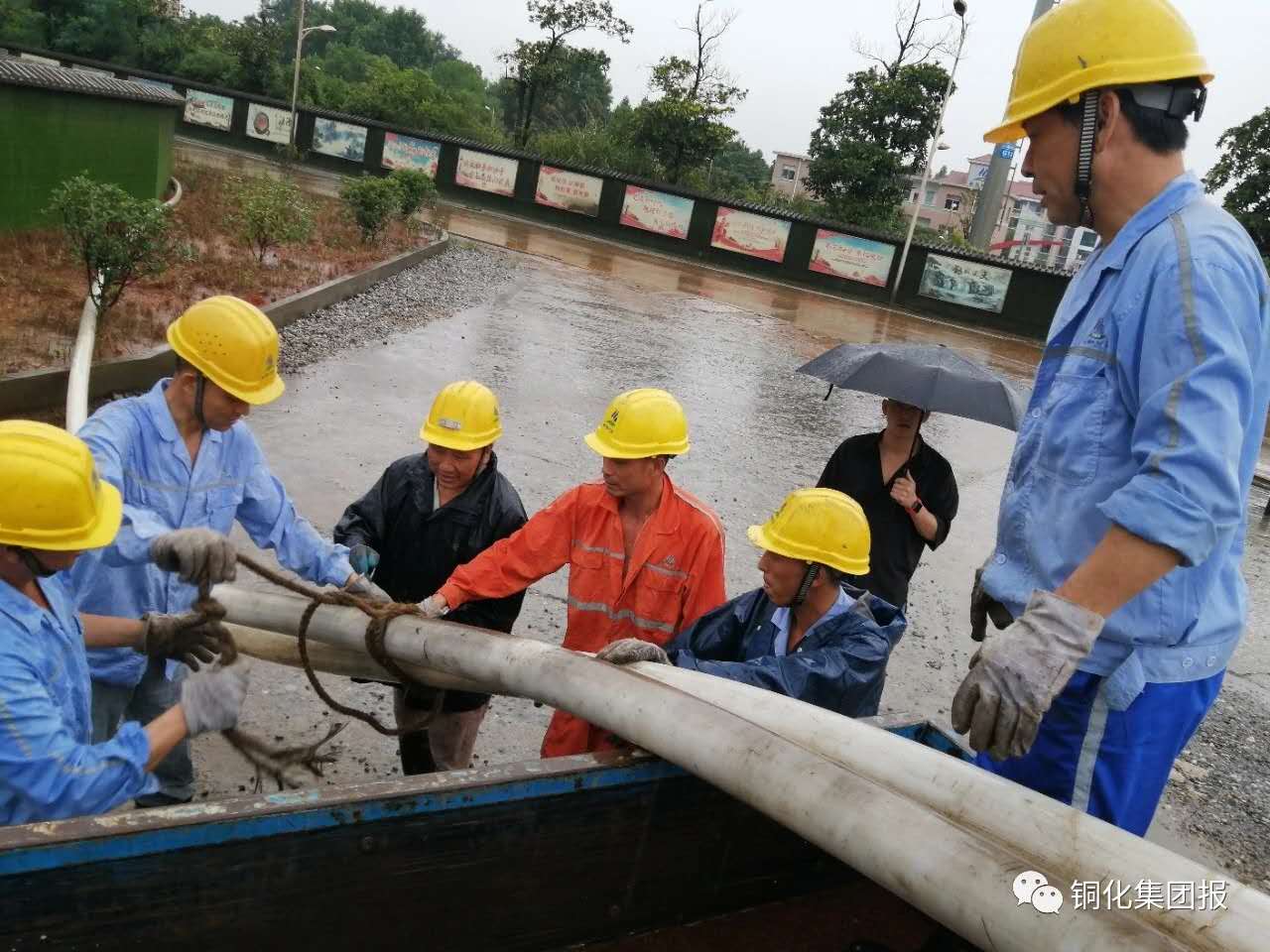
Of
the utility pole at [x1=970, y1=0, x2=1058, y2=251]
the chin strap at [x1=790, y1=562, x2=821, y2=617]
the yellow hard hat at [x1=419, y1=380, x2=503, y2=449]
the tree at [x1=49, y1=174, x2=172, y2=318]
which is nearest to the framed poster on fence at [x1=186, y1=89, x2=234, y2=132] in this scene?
the utility pole at [x1=970, y1=0, x2=1058, y2=251]

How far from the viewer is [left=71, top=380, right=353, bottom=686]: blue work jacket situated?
2.51 m

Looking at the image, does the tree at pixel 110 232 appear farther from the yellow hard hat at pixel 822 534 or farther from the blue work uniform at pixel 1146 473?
the blue work uniform at pixel 1146 473

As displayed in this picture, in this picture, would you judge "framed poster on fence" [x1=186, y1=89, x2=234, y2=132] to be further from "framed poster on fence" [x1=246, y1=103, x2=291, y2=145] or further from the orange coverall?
the orange coverall

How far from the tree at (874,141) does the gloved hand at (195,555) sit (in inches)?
1258

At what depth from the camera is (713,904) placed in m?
2.62

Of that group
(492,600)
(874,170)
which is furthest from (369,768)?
(874,170)

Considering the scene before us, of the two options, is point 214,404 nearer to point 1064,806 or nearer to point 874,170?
point 1064,806

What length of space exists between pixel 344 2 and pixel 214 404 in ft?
313

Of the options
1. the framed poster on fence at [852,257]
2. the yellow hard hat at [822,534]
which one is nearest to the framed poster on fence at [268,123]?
the framed poster on fence at [852,257]

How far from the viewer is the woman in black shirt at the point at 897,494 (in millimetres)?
3908

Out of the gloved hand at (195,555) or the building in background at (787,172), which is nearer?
the gloved hand at (195,555)

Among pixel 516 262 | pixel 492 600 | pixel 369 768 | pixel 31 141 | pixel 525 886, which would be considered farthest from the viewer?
pixel 516 262

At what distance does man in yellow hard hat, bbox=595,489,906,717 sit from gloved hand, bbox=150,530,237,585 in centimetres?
109

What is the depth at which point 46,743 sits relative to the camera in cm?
183
